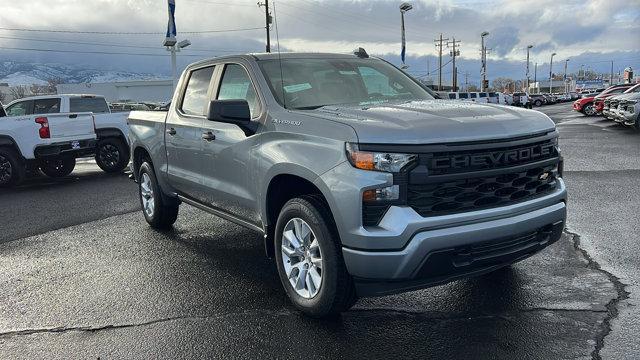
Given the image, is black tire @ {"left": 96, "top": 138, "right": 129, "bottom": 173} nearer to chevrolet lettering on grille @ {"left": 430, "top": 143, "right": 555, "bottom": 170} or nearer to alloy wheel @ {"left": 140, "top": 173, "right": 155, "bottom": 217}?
alloy wheel @ {"left": 140, "top": 173, "right": 155, "bottom": 217}

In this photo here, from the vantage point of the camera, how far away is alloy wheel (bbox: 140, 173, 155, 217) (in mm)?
6684

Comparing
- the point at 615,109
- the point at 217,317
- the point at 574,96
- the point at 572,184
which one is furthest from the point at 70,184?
the point at 574,96

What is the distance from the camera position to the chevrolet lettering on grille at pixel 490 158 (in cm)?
333

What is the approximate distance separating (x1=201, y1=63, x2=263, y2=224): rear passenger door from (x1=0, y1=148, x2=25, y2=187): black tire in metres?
8.09

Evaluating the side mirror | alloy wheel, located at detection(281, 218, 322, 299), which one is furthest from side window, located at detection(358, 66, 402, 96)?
alloy wheel, located at detection(281, 218, 322, 299)

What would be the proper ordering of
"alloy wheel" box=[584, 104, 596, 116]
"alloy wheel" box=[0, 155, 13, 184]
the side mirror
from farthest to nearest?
1. "alloy wheel" box=[584, 104, 596, 116]
2. "alloy wheel" box=[0, 155, 13, 184]
3. the side mirror

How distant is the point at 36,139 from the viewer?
11359 millimetres

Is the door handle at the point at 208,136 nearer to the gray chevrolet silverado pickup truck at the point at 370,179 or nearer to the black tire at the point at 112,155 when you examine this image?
the gray chevrolet silverado pickup truck at the point at 370,179

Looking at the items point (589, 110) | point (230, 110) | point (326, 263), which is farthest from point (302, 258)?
point (589, 110)

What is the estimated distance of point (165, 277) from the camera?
197 inches

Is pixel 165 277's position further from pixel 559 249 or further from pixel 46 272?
pixel 559 249

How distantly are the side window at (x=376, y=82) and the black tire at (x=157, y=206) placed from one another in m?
2.81

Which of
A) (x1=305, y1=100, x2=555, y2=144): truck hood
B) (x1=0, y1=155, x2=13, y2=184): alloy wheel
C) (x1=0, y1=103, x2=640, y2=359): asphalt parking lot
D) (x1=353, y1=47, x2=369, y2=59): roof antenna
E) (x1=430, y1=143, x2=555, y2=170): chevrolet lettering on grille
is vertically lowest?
(x1=0, y1=103, x2=640, y2=359): asphalt parking lot

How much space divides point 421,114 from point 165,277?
284cm
